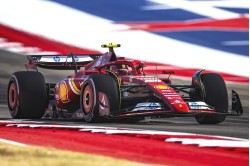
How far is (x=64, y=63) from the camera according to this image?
15203 mm

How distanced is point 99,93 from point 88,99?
58 centimetres

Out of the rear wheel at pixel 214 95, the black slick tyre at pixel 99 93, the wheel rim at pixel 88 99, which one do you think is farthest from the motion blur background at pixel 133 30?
the black slick tyre at pixel 99 93

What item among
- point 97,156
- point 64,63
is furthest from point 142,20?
point 97,156

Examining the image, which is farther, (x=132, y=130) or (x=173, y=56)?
(x=173, y=56)

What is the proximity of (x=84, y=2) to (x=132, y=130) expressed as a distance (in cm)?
1466

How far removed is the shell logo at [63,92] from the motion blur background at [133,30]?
838 centimetres

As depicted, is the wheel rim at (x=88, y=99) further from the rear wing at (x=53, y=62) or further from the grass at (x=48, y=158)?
the grass at (x=48, y=158)

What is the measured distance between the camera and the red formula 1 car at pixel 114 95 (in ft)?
39.6

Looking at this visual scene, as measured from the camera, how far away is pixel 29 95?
13.8m

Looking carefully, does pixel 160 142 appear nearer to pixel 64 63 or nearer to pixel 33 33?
pixel 64 63

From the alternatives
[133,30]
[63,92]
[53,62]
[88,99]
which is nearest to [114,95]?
[88,99]

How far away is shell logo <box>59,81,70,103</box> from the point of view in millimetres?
13797

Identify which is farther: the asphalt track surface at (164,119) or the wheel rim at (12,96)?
the wheel rim at (12,96)

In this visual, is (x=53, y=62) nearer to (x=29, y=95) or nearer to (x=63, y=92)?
(x=63, y=92)
